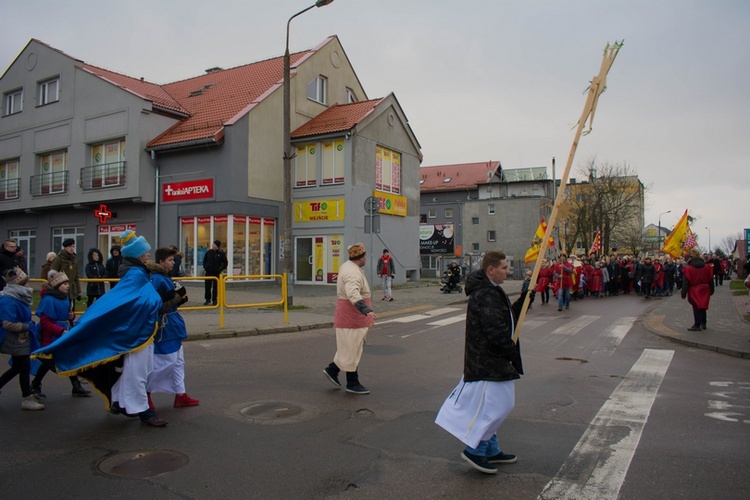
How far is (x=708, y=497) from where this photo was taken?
3.69 meters

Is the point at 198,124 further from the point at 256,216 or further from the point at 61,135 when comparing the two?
the point at 61,135

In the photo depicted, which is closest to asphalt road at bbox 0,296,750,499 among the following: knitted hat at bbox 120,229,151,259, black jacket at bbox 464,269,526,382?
black jacket at bbox 464,269,526,382

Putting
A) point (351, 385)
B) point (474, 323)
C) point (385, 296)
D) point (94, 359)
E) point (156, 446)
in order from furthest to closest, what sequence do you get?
1. point (385, 296)
2. point (351, 385)
3. point (94, 359)
4. point (156, 446)
5. point (474, 323)

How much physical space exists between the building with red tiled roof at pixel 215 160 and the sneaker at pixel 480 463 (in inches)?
772

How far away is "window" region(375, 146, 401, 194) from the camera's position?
2629cm

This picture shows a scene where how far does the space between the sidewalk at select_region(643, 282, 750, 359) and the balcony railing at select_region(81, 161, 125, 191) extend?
847 inches

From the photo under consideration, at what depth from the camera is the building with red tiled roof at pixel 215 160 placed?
911 inches

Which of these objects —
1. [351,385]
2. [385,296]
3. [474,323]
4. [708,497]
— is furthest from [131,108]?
[708,497]

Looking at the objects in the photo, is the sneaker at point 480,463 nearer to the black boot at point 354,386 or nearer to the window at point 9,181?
the black boot at point 354,386

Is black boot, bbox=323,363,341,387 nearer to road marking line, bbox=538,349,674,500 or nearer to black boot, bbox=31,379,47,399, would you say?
road marking line, bbox=538,349,674,500

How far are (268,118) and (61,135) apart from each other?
11.1m

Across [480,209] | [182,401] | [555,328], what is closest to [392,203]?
[555,328]

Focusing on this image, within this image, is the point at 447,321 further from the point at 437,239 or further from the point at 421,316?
the point at 437,239

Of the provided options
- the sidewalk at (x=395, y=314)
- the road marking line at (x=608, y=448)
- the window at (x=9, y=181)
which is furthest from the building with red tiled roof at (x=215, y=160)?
the road marking line at (x=608, y=448)
